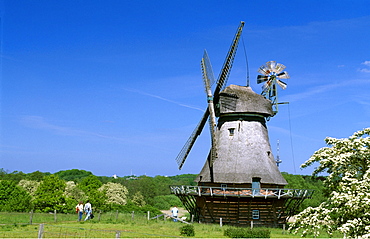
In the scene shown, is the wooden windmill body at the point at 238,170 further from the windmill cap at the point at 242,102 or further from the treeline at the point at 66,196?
the treeline at the point at 66,196

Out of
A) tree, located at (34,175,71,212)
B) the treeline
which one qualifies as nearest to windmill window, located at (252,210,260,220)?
the treeline

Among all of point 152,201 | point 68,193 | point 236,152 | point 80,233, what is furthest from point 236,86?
point 152,201

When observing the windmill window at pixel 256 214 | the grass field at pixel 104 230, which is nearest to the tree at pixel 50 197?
the grass field at pixel 104 230

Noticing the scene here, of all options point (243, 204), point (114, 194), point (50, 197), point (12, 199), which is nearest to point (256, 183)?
point (243, 204)

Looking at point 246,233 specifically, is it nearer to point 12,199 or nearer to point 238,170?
point 238,170

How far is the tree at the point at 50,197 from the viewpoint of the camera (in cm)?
4244

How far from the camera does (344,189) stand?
482 inches

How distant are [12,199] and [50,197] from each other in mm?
5095

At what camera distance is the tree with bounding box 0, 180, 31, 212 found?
42.6 metres

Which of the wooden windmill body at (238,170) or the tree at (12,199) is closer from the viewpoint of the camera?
the wooden windmill body at (238,170)

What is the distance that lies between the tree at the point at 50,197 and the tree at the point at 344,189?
34.4 metres

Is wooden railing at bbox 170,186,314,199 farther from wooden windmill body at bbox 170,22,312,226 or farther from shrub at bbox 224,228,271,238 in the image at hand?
shrub at bbox 224,228,271,238

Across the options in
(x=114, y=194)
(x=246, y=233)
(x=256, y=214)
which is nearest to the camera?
(x=246, y=233)

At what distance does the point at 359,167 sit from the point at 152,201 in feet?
207
